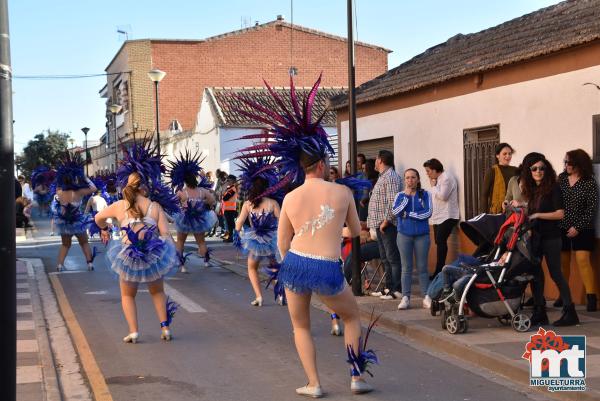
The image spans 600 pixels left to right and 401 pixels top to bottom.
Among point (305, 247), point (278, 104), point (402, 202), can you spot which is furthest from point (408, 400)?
point (402, 202)

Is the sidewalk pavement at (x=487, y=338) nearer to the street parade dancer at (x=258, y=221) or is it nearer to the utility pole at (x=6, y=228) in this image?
the street parade dancer at (x=258, y=221)

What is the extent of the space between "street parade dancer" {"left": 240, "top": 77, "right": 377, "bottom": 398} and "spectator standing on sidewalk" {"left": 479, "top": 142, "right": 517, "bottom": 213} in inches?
205

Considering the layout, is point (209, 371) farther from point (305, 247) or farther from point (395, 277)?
point (395, 277)

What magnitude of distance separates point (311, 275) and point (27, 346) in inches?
156

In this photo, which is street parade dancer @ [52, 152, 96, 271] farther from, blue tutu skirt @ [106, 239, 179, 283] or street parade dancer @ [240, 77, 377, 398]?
street parade dancer @ [240, 77, 377, 398]

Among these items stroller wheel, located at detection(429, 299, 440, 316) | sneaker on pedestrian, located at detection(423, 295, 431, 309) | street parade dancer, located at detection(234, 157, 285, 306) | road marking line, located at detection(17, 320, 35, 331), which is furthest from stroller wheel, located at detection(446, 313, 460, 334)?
road marking line, located at detection(17, 320, 35, 331)

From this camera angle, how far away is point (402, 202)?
1134cm

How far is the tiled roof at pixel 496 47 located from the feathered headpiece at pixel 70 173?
524 cm

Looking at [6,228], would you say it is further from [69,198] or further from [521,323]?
[69,198]

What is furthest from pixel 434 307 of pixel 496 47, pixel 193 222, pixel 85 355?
A: pixel 193 222

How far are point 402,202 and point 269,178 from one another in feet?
5.78

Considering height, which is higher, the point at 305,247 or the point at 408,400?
the point at 305,247

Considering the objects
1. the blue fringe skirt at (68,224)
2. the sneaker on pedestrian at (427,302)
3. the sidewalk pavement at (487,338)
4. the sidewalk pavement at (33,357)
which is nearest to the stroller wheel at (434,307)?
the sidewalk pavement at (487,338)

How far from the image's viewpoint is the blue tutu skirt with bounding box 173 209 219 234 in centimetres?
1692
